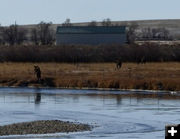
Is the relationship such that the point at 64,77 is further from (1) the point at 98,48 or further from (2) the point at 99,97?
(1) the point at 98,48

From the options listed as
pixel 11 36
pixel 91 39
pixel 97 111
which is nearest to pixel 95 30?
pixel 91 39

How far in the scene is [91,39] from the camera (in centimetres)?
13288

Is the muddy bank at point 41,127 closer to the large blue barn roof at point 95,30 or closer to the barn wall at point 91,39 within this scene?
the barn wall at point 91,39

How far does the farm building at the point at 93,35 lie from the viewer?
5118 inches

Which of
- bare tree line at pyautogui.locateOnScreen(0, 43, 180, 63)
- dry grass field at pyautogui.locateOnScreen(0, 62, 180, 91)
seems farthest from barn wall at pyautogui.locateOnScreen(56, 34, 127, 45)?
dry grass field at pyautogui.locateOnScreen(0, 62, 180, 91)

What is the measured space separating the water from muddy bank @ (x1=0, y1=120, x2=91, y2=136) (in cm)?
85

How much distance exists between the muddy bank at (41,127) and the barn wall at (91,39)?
95756 mm

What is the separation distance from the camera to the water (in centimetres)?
3077

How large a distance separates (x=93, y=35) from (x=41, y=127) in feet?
332

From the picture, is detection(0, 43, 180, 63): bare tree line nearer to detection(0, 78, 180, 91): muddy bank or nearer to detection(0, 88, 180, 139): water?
detection(0, 78, 180, 91): muddy bank

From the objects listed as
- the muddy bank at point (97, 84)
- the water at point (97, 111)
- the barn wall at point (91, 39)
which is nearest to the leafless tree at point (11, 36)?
the barn wall at point (91, 39)

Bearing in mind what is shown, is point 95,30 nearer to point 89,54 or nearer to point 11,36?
point 11,36

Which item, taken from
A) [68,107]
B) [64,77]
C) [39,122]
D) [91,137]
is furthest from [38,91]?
[91,137]

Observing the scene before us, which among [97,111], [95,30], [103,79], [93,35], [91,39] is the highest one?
[95,30]
